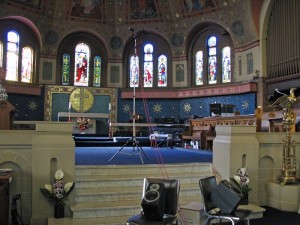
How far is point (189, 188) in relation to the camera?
571 centimetres

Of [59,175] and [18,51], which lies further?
[18,51]

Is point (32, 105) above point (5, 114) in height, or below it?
above

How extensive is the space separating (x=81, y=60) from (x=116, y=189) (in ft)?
42.9

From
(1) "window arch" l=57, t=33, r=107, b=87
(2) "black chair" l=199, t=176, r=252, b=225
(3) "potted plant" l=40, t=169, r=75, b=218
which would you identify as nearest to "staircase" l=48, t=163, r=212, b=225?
(3) "potted plant" l=40, t=169, r=75, b=218

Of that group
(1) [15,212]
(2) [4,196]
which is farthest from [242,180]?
(2) [4,196]

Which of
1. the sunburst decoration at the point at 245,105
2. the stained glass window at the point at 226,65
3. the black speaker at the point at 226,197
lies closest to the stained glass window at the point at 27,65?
the stained glass window at the point at 226,65

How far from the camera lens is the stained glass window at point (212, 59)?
16.3 m

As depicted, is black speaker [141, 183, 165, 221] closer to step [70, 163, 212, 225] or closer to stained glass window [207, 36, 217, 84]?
step [70, 163, 212, 225]

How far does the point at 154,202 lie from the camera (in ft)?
10.3

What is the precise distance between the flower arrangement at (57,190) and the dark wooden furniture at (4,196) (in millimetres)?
550

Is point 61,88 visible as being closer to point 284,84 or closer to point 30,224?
point 284,84

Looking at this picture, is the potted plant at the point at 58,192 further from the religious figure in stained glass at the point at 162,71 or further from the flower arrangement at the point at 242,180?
the religious figure in stained glass at the point at 162,71

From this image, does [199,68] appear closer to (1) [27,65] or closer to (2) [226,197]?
(1) [27,65]

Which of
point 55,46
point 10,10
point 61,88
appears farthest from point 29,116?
point 10,10
